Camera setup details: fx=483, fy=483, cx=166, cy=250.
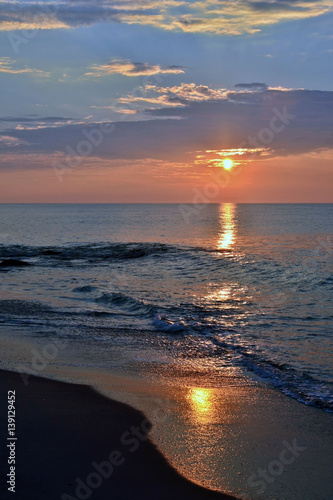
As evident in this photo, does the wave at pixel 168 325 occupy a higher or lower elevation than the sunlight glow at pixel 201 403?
higher

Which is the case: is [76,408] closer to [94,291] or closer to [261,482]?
[261,482]

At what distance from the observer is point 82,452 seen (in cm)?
595

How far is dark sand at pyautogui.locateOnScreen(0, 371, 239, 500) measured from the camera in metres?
5.14

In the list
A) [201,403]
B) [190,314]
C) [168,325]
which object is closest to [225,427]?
[201,403]

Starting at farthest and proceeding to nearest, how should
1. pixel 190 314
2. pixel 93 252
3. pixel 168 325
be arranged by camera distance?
pixel 93 252 < pixel 190 314 < pixel 168 325

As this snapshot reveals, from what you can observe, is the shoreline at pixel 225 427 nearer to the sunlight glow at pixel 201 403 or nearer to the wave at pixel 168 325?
the sunlight glow at pixel 201 403

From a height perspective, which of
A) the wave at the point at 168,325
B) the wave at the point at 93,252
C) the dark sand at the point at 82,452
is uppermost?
the wave at the point at 93,252

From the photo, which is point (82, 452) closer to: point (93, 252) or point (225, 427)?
point (225, 427)

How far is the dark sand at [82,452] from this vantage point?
16.9 feet

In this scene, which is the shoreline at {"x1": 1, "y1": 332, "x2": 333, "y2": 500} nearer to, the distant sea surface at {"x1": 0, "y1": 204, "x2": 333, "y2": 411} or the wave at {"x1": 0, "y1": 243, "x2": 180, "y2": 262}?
the distant sea surface at {"x1": 0, "y1": 204, "x2": 333, "y2": 411}

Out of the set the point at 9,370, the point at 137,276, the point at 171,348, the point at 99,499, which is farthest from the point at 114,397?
the point at 137,276

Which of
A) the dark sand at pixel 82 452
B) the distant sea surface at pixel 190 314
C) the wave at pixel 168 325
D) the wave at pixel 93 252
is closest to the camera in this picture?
the dark sand at pixel 82 452

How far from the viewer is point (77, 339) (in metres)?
12.1

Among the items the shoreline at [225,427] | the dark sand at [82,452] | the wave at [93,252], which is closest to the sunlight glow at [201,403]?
the shoreline at [225,427]
